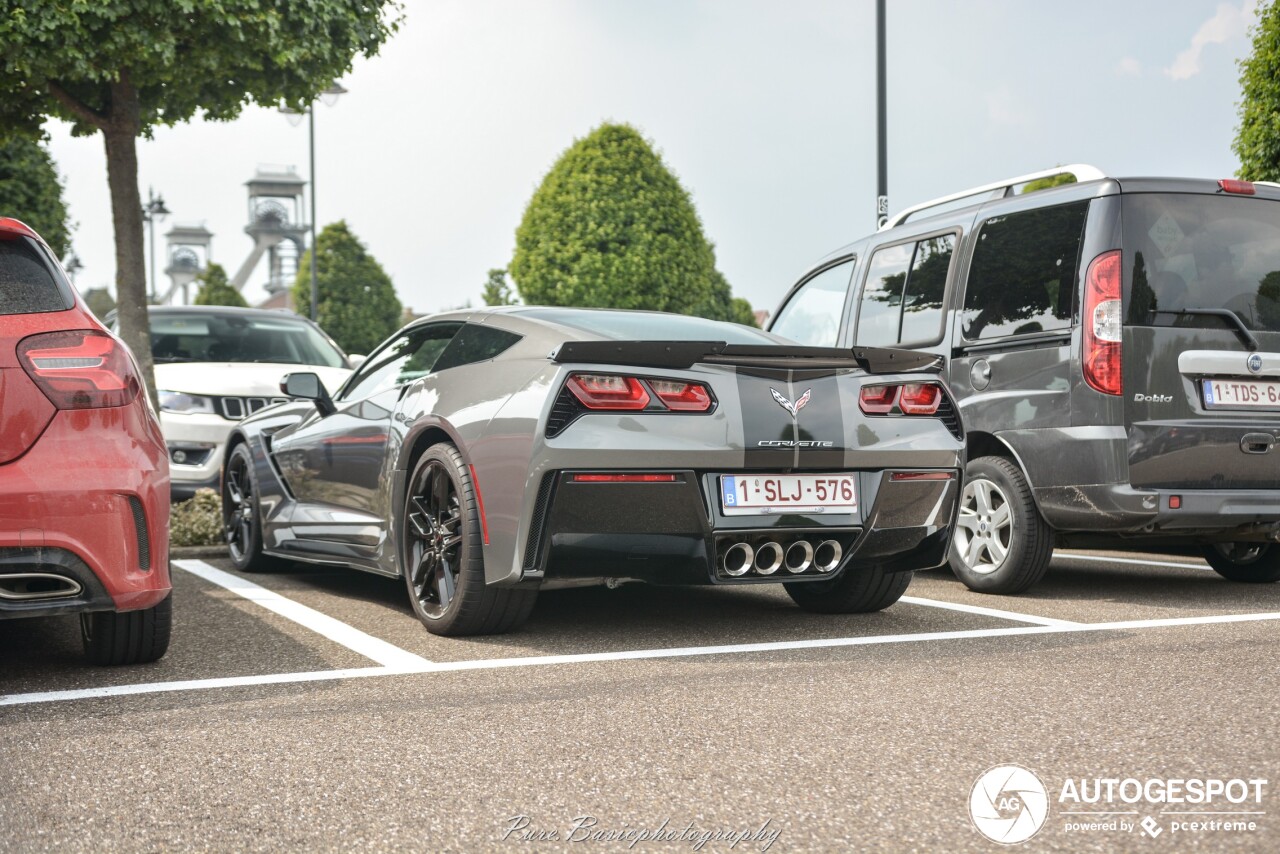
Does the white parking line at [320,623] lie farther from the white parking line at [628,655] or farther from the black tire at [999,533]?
the black tire at [999,533]

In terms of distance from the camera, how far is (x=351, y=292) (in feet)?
182

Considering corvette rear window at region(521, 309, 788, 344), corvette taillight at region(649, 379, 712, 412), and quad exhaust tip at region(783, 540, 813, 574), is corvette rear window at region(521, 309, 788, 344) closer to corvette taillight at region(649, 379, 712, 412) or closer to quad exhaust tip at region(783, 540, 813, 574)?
corvette taillight at region(649, 379, 712, 412)

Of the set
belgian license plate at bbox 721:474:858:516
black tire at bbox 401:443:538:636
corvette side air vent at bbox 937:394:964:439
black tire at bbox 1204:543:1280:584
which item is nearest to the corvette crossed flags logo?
belgian license plate at bbox 721:474:858:516

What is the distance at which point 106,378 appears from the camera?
13.8 ft

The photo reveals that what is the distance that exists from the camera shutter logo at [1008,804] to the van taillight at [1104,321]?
125 inches

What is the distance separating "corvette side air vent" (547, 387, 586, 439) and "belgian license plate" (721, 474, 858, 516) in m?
0.57

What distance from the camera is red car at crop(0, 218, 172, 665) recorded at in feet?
13.3

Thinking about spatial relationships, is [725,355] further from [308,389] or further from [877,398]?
[308,389]

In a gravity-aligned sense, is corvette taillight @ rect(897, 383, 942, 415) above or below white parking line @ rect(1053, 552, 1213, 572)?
above

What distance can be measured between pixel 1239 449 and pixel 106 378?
4.66m

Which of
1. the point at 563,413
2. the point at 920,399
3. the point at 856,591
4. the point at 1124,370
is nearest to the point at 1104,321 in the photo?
the point at 1124,370

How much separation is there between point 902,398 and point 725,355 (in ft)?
2.67

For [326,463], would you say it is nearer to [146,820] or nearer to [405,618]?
[405,618]

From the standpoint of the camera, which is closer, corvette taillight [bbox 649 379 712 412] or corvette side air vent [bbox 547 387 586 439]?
corvette side air vent [bbox 547 387 586 439]
